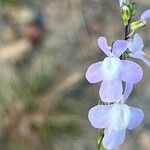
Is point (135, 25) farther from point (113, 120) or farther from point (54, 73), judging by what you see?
point (54, 73)

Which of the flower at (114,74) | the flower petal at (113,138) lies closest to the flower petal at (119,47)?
the flower at (114,74)

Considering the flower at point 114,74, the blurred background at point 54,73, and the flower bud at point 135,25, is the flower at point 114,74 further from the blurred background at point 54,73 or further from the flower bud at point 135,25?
the blurred background at point 54,73

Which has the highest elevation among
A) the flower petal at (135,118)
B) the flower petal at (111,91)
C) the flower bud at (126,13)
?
the flower bud at (126,13)

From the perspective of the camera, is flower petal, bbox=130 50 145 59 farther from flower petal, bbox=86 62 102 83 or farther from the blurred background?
the blurred background

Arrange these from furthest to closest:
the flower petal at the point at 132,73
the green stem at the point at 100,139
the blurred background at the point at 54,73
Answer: the blurred background at the point at 54,73
the green stem at the point at 100,139
the flower petal at the point at 132,73

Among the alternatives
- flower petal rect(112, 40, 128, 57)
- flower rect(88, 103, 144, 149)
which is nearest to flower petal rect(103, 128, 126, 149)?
flower rect(88, 103, 144, 149)
